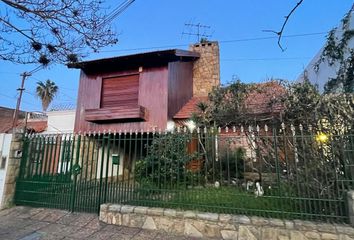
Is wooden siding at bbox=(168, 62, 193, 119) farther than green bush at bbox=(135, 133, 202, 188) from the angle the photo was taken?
Yes

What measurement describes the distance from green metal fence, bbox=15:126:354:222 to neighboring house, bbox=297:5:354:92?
4.15 meters

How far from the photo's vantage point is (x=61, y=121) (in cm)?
1753

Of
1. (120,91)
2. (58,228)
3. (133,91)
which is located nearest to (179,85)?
(133,91)

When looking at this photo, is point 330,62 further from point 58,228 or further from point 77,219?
point 58,228

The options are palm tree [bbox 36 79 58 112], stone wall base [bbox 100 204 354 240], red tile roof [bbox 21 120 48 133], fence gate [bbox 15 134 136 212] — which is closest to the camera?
stone wall base [bbox 100 204 354 240]

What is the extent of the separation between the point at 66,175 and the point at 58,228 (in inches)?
60.7

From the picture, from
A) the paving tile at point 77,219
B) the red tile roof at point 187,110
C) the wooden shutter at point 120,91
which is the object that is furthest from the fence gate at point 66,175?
the wooden shutter at point 120,91

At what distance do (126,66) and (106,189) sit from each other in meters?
8.44

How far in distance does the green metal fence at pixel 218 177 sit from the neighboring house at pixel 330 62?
13.6 ft

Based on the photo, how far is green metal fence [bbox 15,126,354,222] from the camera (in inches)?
189

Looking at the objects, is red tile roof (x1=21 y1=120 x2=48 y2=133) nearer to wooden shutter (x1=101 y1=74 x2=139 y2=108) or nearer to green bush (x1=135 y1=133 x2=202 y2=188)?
wooden shutter (x1=101 y1=74 x2=139 y2=108)

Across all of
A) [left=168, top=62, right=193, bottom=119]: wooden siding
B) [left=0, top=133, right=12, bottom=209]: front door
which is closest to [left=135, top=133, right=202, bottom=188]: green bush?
[left=0, top=133, right=12, bottom=209]: front door

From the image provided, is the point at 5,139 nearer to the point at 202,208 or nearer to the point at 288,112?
the point at 202,208

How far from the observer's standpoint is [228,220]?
4816 millimetres
